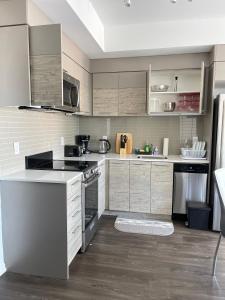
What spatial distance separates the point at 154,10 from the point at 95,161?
197 cm

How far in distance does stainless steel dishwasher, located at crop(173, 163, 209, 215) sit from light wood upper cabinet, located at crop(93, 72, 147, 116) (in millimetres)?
1053

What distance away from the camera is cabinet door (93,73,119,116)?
11.9ft

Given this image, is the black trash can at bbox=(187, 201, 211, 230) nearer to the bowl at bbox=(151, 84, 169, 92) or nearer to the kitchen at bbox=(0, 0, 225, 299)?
the kitchen at bbox=(0, 0, 225, 299)

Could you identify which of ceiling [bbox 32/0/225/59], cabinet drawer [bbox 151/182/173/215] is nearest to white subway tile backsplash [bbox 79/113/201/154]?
cabinet drawer [bbox 151/182/173/215]

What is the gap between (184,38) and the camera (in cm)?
309

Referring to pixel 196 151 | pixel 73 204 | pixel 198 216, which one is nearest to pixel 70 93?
pixel 73 204

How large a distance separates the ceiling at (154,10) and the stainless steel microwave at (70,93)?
93 cm

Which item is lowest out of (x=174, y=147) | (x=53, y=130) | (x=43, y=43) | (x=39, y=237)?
(x=39, y=237)

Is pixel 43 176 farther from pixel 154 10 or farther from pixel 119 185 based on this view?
pixel 154 10

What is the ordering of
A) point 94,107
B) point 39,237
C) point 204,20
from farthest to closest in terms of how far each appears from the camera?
point 94,107 → point 204,20 → point 39,237

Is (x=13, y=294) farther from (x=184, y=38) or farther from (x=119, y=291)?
(x=184, y=38)

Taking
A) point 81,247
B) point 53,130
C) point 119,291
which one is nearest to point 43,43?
point 53,130

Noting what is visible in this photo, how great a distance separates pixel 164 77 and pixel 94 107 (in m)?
1.22

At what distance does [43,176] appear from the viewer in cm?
212
